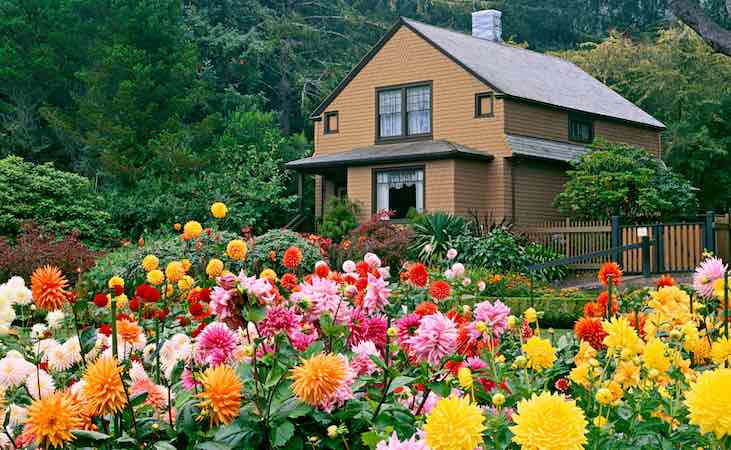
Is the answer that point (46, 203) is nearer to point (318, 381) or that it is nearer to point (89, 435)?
point (89, 435)

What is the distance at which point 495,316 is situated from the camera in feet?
10.1

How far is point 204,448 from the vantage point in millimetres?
2547

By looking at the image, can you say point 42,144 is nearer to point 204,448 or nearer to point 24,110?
point 24,110

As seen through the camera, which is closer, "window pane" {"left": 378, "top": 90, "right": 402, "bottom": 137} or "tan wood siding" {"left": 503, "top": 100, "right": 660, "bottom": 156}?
"tan wood siding" {"left": 503, "top": 100, "right": 660, "bottom": 156}

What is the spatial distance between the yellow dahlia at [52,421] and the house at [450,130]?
20614 millimetres

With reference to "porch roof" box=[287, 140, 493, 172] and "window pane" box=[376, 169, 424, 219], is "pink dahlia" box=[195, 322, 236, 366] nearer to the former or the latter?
"porch roof" box=[287, 140, 493, 172]

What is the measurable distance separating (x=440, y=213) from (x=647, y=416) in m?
19.1

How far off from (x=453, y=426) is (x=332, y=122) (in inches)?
989

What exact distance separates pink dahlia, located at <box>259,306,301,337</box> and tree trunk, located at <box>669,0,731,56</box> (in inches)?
586

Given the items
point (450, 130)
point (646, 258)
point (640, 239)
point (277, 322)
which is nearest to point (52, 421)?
point (277, 322)

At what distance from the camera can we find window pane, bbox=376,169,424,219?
2386cm

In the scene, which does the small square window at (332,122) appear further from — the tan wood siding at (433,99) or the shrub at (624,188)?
the shrub at (624,188)

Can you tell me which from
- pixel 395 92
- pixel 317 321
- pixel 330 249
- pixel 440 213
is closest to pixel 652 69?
pixel 395 92

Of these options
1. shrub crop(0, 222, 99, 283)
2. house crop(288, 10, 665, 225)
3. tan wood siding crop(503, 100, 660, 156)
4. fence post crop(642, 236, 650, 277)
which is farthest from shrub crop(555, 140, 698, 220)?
shrub crop(0, 222, 99, 283)
